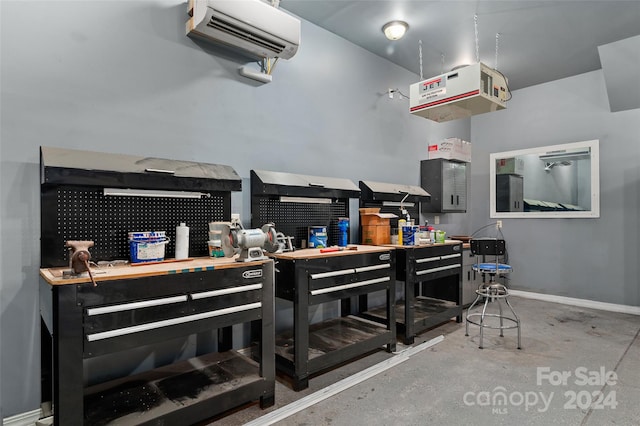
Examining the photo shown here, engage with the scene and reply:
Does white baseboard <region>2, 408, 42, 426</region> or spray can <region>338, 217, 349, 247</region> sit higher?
spray can <region>338, 217, 349, 247</region>

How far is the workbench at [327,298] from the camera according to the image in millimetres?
2572

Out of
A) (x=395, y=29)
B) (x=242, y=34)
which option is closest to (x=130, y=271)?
(x=242, y=34)

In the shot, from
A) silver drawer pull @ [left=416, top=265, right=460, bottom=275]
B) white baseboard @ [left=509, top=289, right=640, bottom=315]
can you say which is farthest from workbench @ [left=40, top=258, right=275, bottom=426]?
white baseboard @ [left=509, top=289, right=640, bottom=315]

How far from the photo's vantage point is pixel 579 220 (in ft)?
16.9

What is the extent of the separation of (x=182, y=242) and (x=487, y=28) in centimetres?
387

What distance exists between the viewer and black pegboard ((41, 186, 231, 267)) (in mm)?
2154

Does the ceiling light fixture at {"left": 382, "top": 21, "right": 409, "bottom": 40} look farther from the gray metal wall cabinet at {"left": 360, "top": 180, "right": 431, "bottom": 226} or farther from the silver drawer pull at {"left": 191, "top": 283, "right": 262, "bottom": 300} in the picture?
the silver drawer pull at {"left": 191, "top": 283, "right": 262, "bottom": 300}

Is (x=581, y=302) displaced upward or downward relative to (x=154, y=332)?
downward

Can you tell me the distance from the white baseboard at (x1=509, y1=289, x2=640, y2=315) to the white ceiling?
130 inches

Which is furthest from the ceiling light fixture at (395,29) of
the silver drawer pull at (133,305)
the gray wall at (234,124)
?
the silver drawer pull at (133,305)

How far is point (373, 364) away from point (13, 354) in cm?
252

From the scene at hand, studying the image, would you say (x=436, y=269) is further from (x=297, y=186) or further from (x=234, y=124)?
(x=234, y=124)

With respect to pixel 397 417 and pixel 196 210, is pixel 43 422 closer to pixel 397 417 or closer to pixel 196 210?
pixel 196 210

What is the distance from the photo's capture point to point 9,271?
2082 mm
